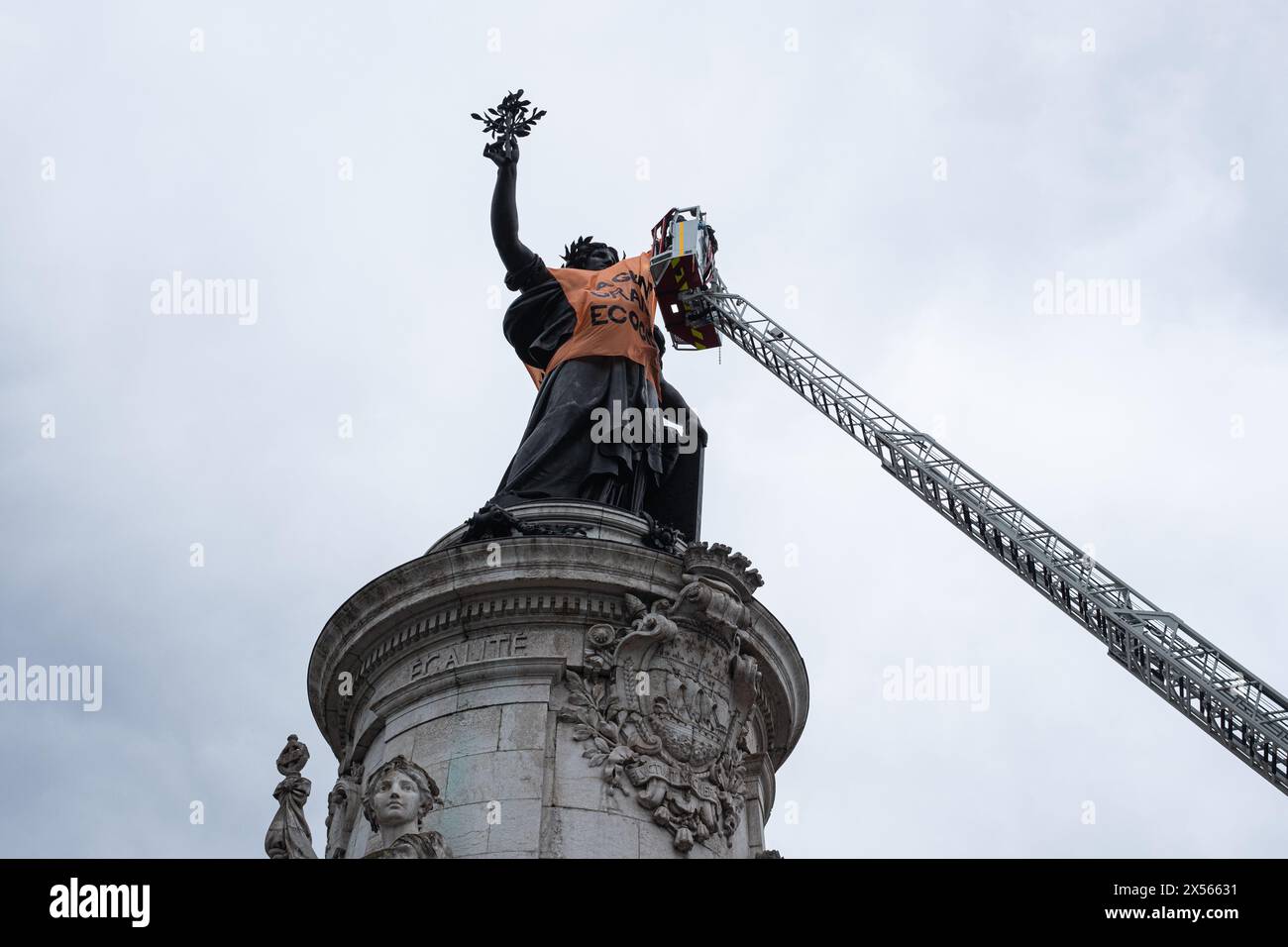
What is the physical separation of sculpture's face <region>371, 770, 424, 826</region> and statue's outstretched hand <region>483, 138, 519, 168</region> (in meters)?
8.74

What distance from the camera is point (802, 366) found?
3312cm

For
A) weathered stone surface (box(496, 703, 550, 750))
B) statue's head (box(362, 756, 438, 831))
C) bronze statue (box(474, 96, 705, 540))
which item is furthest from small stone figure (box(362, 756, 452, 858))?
bronze statue (box(474, 96, 705, 540))

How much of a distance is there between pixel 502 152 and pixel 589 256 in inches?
127

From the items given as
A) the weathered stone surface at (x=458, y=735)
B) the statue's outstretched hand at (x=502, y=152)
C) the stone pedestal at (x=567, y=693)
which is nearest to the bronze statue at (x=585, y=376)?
the statue's outstretched hand at (x=502, y=152)

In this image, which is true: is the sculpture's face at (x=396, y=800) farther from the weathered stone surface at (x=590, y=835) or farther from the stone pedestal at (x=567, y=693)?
the weathered stone surface at (x=590, y=835)

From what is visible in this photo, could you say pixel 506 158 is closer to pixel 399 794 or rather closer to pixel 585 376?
pixel 585 376

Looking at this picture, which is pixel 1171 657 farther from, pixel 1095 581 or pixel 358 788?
pixel 358 788

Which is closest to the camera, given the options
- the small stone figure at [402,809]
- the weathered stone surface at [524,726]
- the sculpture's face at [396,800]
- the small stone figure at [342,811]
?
the small stone figure at [402,809]

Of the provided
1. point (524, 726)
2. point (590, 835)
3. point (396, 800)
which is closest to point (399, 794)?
point (396, 800)

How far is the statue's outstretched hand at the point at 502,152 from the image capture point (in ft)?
67.1

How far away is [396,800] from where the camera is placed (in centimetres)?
1438

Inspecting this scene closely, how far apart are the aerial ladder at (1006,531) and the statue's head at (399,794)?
13.1 metres
